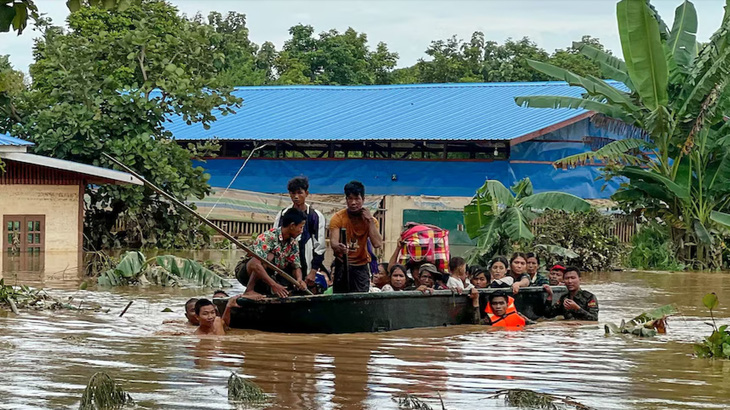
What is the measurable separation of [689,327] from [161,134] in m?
15.0

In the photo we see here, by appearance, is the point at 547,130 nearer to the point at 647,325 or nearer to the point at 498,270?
the point at 498,270

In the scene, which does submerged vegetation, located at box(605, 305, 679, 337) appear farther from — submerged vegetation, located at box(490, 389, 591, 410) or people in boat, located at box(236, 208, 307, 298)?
submerged vegetation, located at box(490, 389, 591, 410)

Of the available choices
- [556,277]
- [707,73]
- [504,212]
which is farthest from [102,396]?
[707,73]

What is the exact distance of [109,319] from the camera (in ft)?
39.0

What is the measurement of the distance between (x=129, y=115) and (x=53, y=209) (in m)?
2.91

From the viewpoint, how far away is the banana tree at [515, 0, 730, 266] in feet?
63.7

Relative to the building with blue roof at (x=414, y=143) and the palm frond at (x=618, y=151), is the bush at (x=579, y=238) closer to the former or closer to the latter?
the palm frond at (x=618, y=151)

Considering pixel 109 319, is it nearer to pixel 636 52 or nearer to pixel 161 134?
pixel 636 52

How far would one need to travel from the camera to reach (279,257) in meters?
10.4

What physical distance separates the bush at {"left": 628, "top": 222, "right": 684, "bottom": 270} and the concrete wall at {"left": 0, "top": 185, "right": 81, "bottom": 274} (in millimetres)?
11425

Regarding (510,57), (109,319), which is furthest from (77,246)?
(510,57)

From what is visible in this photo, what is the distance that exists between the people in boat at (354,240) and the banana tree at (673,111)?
10.0 meters

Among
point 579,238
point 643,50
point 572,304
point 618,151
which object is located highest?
point 643,50

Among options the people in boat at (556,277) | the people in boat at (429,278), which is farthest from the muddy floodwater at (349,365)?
the people in boat at (556,277)
